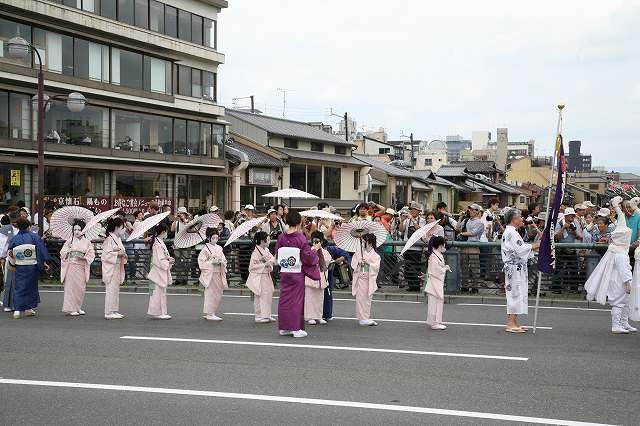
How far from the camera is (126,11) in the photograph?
105ft

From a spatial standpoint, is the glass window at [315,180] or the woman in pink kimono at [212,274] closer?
the woman in pink kimono at [212,274]

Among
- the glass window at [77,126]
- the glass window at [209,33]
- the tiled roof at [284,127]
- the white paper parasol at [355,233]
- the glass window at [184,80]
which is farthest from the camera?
the tiled roof at [284,127]

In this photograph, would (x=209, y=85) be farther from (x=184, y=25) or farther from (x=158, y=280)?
(x=158, y=280)

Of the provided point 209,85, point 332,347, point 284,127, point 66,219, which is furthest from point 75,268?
point 284,127

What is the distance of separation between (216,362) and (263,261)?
3.63 meters

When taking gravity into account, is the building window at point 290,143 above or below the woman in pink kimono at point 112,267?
above

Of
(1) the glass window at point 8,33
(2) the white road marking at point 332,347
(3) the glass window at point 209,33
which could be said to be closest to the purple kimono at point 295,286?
(2) the white road marking at point 332,347

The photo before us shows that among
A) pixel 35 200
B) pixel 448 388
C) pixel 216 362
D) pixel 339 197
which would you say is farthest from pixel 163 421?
pixel 339 197

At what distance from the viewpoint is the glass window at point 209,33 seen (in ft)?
123

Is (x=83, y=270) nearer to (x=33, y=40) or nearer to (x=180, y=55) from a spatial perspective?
(x=33, y=40)

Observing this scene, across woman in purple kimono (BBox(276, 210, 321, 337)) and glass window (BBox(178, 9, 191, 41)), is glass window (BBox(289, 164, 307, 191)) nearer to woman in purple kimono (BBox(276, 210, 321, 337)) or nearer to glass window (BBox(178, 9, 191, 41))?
glass window (BBox(178, 9, 191, 41))

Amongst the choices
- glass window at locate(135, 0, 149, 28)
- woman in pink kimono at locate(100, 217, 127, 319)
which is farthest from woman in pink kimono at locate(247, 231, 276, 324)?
glass window at locate(135, 0, 149, 28)

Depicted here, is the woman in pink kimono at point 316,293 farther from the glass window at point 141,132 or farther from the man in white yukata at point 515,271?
the glass window at point 141,132

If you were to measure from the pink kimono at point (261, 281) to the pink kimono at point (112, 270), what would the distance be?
2.63 meters
